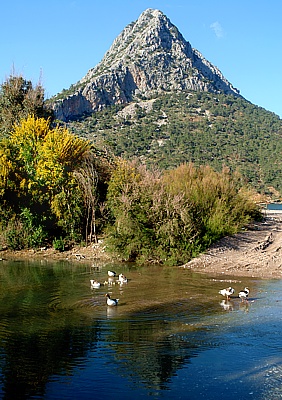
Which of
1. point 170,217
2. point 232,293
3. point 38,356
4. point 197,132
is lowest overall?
point 38,356

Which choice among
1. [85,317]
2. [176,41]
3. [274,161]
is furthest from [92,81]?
[85,317]

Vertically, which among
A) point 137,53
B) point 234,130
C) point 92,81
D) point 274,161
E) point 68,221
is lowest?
point 68,221

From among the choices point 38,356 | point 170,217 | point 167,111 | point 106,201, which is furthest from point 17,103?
point 167,111

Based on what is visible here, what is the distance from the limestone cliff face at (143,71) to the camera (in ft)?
312

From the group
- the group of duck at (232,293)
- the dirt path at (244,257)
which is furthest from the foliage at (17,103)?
the group of duck at (232,293)

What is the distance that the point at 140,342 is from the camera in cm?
1193

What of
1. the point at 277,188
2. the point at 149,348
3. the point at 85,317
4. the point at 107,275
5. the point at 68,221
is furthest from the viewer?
the point at 277,188

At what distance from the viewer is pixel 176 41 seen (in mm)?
114750

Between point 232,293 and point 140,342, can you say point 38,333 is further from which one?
point 232,293

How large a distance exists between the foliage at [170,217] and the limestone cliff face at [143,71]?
64760mm

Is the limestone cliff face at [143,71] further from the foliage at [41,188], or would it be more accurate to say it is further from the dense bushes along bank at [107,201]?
the dense bushes along bank at [107,201]

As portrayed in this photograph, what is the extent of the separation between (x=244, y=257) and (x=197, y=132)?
61.6m

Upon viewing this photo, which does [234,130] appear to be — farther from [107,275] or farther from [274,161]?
[107,275]

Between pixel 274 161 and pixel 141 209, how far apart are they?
2203 inches
